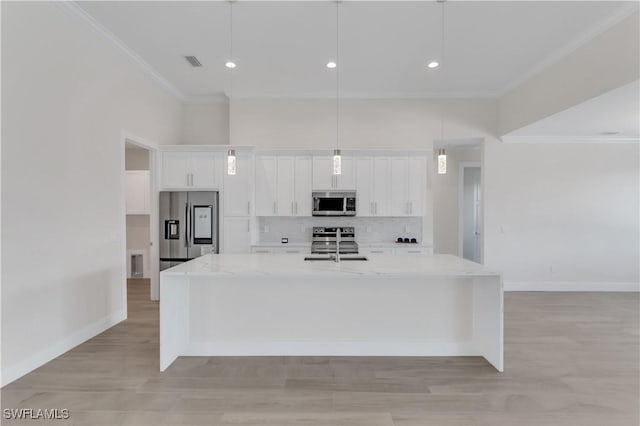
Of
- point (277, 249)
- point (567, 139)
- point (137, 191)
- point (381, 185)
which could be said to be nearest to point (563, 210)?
point (567, 139)

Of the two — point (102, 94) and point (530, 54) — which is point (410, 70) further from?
point (102, 94)

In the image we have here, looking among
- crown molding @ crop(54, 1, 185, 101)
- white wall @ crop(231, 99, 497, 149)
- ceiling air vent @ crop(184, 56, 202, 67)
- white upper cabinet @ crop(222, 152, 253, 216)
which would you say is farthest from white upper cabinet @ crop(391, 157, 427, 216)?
crown molding @ crop(54, 1, 185, 101)

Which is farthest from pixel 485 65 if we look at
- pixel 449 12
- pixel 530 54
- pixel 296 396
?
pixel 296 396

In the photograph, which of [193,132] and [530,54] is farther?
[193,132]

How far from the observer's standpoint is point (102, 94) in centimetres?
375

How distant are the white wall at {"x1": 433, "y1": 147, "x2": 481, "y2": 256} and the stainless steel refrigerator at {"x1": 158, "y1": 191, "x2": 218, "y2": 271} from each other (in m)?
4.58

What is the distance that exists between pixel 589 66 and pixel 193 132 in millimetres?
5680

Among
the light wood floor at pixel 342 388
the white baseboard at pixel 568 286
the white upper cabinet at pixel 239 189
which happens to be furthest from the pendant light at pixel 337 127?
the white baseboard at pixel 568 286

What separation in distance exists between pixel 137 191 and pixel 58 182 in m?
3.41

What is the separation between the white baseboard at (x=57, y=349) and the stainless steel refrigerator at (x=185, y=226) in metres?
1.12

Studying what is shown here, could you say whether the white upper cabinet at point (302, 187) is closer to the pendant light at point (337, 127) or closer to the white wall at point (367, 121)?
the white wall at point (367, 121)

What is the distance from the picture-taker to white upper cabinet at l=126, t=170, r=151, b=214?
6309 millimetres

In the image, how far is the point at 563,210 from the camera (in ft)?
18.8

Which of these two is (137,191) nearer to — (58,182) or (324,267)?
(58,182)
